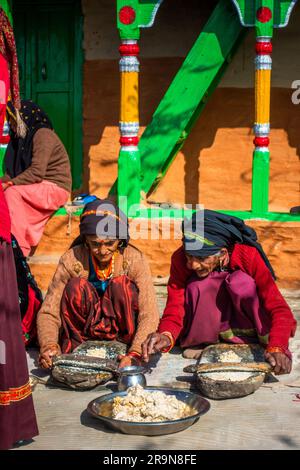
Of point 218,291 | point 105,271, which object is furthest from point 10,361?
point 218,291

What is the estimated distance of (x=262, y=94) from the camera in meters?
8.01

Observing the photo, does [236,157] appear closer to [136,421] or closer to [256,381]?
[256,381]

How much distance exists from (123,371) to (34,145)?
328cm

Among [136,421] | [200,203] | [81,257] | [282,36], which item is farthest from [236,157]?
[136,421]

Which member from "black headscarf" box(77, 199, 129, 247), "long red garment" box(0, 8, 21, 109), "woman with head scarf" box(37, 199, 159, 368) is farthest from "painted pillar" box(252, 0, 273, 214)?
"long red garment" box(0, 8, 21, 109)

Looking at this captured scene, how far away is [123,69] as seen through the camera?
820cm

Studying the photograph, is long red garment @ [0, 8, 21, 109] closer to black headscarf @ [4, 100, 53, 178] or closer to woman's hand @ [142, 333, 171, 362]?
woman's hand @ [142, 333, 171, 362]

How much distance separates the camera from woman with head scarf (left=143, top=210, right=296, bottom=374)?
19.4 feet

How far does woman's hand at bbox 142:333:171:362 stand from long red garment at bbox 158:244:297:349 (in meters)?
0.15

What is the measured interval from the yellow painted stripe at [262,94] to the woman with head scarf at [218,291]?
220 cm

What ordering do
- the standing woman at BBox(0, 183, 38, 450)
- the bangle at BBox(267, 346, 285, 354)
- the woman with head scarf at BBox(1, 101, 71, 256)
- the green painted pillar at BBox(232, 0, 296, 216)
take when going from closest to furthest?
1. the standing woman at BBox(0, 183, 38, 450)
2. the bangle at BBox(267, 346, 285, 354)
3. the green painted pillar at BBox(232, 0, 296, 216)
4. the woman with head scarf at BBox(1, 101, 71, 256)

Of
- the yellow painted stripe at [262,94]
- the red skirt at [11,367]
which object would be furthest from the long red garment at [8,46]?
the yellow painted stripe at [262,94]

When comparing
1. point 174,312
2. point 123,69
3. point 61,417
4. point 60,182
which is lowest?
point 61,417

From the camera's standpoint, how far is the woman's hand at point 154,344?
5659mm
